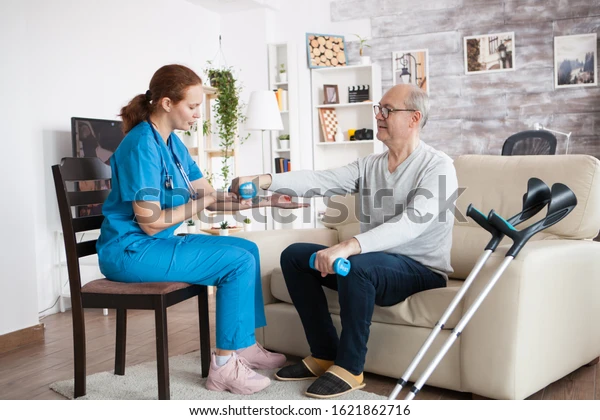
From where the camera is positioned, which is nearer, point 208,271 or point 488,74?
point 208,271

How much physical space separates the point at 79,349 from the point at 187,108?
967 millimetres

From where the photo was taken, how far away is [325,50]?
→ 6.50 meters

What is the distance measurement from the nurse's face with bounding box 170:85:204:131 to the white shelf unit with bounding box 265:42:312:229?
398 cm

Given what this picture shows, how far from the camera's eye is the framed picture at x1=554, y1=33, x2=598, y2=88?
5.81 metres

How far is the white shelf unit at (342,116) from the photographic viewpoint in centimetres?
647

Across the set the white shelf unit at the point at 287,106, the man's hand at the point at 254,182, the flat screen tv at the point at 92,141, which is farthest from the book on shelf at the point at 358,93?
the man's hand at the point at 254,182

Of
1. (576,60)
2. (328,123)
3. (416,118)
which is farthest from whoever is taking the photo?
(328,123)

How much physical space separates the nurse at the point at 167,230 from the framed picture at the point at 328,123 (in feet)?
13.8

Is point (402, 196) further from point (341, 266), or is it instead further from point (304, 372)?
point (304, 372)

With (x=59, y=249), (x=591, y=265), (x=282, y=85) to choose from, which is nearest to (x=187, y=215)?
(x=591, y=265)

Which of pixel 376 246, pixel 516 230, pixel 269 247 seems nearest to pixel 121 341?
pixel 269 247

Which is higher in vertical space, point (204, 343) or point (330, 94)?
point (330, 94)

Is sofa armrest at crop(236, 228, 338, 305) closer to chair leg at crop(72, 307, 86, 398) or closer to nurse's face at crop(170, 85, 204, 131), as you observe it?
nurse's face at crop(170, 85, 204, 131)
